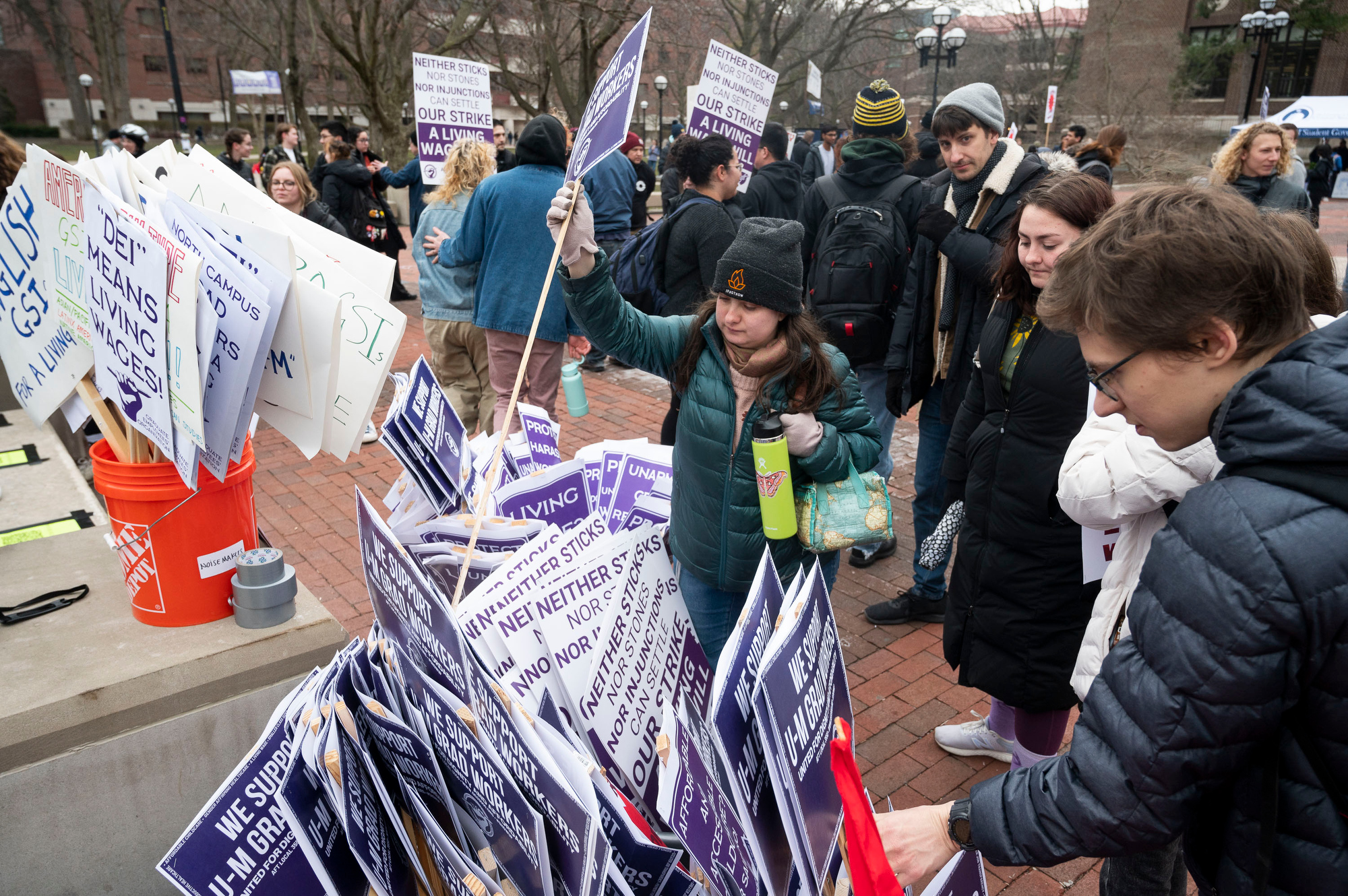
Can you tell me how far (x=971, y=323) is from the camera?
3.56 m

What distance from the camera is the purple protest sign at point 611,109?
83.7 inches

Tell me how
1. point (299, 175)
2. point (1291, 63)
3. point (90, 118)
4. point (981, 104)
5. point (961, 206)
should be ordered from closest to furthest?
1. point (981, 104)
2. point (961, 206)
3. point (299, 175)
4. point (1291, 63)
5. point (90, 118)

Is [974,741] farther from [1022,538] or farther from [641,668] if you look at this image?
[641,668]

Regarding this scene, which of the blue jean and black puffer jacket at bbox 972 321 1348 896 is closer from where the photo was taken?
black puffer jacket at bbox 972 321 1348 896

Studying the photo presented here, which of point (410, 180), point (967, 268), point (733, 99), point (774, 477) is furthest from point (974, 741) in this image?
point (410, 180)

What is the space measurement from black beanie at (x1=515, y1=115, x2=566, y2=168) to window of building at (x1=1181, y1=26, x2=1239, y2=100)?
41347 millimetres

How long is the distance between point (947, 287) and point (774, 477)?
1777 mm

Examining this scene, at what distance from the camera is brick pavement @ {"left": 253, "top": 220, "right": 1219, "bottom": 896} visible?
3.02m

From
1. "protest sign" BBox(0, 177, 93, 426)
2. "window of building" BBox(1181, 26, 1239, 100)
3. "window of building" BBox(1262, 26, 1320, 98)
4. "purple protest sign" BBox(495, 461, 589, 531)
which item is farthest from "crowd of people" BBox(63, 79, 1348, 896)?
"window of building" BBox(1262, 26, 1320, 98)

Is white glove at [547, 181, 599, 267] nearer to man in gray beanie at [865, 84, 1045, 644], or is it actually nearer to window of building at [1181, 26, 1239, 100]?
man in gray beanie at [865, 84, 1045, 644]

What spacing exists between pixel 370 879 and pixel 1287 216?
64.9 inches

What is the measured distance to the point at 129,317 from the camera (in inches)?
62.0

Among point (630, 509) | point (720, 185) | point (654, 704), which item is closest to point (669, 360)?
point (630, 509)

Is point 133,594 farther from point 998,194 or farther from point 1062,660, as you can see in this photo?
point 998,194
